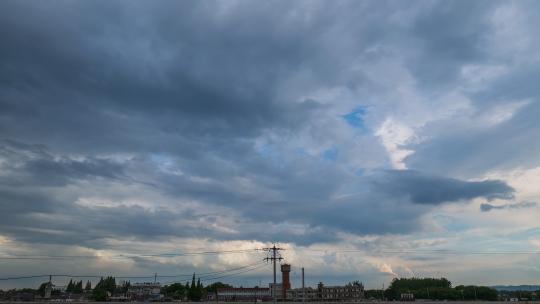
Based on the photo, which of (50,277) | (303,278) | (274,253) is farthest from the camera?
(50,277)

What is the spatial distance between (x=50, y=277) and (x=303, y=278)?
269 ft

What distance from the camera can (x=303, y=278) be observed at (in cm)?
13088

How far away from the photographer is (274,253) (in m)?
120

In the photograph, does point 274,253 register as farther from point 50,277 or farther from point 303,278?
point 50,277

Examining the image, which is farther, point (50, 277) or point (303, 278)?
point (50, 277)

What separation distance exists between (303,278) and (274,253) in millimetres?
16509

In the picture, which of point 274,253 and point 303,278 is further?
point 303,278

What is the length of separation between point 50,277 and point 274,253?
78602mm

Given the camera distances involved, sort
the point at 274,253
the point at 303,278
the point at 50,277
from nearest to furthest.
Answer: the point at 274,253
the point at 303,278
the point at 50,277

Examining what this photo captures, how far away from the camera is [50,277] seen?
150m

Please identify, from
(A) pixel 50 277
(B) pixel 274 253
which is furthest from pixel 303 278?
(A) pixel 50 277
